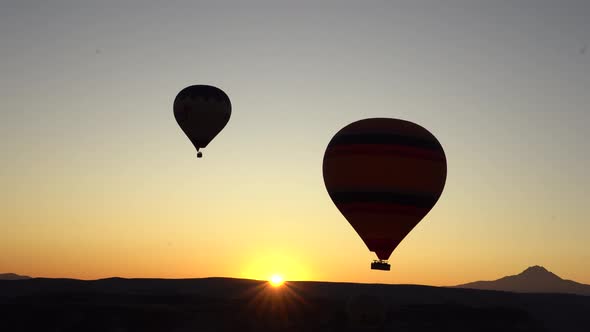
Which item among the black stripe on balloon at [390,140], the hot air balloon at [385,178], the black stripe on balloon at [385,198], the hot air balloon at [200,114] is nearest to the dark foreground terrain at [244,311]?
the hot air balloon at [200,114]

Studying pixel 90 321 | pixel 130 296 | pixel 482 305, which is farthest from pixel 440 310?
pixel 90 321

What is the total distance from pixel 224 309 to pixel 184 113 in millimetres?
21872

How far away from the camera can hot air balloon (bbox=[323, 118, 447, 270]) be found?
2152 inches

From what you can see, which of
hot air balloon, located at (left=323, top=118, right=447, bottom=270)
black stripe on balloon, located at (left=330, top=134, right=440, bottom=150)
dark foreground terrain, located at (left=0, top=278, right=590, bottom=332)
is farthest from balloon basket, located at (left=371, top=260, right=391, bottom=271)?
dark foreground terrain, located at (left=0, top=278, right=590, bottom=332)

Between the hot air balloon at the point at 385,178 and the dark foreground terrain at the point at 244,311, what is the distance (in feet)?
64.4

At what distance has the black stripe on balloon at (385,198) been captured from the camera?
5478 centimetres

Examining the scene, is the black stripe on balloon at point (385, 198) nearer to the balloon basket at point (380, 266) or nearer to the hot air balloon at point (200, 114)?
the balloon basket at point (380, 266)

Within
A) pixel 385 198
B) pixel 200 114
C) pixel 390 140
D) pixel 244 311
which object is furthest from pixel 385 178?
pixel 244 311

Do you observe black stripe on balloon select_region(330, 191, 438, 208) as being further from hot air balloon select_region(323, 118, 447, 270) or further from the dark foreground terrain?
the dark foreground terrain

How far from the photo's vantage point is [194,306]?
88188mm

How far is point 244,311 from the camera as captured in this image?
3361 inches

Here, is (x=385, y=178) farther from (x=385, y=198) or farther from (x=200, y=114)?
(x=200, y=114)

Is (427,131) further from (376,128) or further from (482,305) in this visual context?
(482,305)

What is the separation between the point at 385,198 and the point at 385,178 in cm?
115
